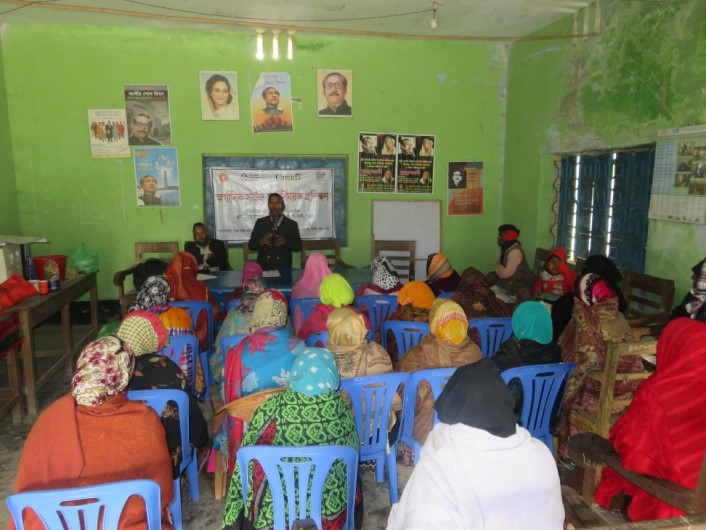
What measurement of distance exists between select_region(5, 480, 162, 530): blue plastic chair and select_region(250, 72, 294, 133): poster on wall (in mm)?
5079

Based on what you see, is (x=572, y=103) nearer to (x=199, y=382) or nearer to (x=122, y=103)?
(x=199, y=382)

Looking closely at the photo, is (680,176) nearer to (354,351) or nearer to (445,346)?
(445,346)

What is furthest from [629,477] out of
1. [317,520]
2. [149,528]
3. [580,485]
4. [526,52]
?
[526,52]

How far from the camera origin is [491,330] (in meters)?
3.32

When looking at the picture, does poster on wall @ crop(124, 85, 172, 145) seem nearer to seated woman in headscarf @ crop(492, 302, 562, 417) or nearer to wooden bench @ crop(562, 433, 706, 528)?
seated woman in headscarf @ crop(492, 302, 562, 417)

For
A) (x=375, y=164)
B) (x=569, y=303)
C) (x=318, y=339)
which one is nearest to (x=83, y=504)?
(x=318, y=339)

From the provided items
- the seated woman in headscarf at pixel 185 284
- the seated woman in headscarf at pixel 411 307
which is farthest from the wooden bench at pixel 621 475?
the seated woman in headscarf at pixel 185 284

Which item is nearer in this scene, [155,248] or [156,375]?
[156,375]

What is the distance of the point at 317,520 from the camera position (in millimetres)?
1723

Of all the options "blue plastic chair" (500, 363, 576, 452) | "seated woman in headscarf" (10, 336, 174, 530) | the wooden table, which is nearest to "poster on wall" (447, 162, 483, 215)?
the wooden table

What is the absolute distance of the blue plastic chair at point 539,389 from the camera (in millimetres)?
2373

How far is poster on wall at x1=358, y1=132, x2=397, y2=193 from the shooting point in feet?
20.4

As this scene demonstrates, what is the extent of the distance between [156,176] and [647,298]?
16.7 ft

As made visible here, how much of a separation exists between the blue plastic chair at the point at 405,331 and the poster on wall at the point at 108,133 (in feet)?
13.6
